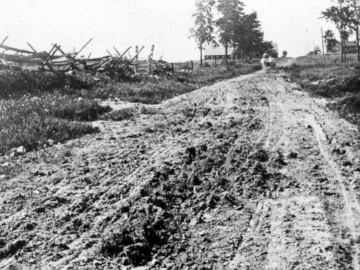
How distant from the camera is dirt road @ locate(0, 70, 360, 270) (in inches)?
130

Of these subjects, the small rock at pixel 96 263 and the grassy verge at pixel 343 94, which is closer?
the small rock at pixel 96 263

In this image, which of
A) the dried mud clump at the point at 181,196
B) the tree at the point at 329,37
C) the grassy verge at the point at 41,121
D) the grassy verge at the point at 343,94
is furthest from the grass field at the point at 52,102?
the tree at the point at 329,37

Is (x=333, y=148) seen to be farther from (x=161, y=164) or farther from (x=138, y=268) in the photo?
(x=138, y=268)

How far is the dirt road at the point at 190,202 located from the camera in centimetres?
330

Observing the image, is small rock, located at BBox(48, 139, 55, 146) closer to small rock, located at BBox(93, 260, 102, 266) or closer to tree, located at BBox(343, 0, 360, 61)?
small rock, located at BBox(93, 260, 102, 266)

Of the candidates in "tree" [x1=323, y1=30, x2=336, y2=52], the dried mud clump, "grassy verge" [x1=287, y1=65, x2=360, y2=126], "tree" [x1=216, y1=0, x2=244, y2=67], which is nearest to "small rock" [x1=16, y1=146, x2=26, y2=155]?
the dried mud clump

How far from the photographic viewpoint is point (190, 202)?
14.6 feet

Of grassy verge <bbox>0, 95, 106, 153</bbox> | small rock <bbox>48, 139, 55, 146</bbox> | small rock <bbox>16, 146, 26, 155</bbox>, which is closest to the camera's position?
small rock <bbox>16, 146, 26, 155</bbox>

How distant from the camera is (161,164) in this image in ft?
19.2

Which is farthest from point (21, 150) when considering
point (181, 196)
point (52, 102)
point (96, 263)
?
point (96, 263)

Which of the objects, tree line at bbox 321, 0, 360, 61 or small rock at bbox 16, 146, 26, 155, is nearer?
small rock at bbox 16, 146, 26, 155

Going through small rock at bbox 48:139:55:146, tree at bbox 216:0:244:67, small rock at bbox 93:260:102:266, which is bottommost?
small rock at bbox 93:260:102:266

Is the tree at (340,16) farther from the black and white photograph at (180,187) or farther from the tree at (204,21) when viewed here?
the black and white photograph at (180,187)

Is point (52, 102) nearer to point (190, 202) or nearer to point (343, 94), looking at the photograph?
point (190, 202)
